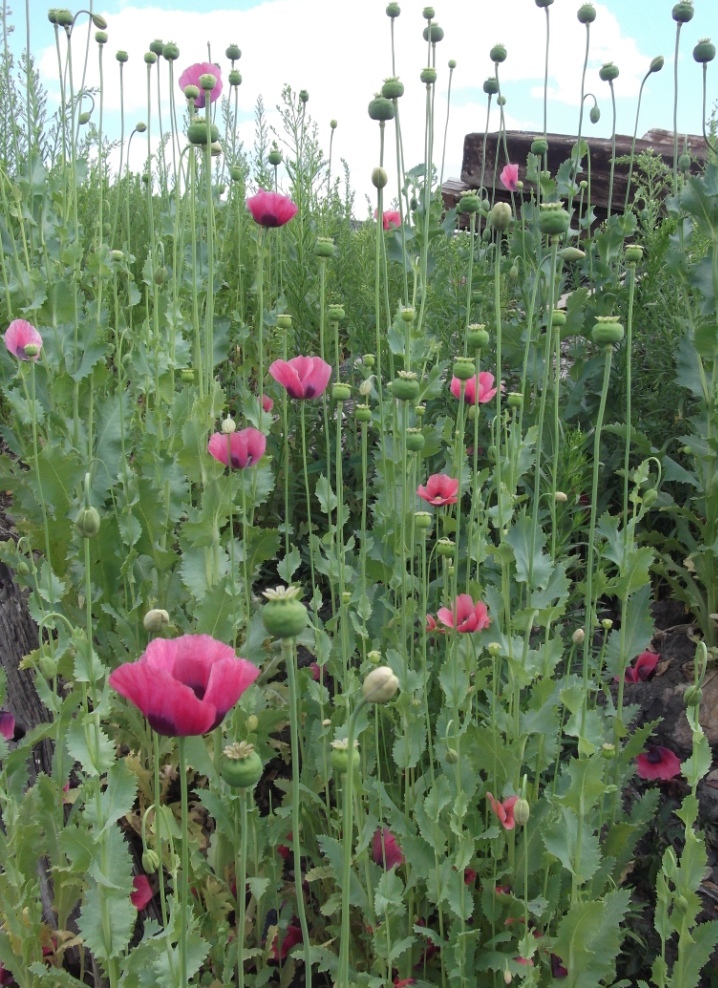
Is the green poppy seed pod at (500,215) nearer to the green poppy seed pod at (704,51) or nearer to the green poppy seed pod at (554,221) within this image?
the green poppy seed pod at (554,221)

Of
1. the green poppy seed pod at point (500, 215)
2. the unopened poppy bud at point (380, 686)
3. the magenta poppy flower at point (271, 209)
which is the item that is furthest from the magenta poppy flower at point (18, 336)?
the unopened poppy bud at point (380, 686)

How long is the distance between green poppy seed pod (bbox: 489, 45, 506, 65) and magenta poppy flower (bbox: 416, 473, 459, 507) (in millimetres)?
1313

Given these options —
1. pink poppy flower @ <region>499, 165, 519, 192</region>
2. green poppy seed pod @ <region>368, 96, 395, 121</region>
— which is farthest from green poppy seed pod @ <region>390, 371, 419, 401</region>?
pink poppy flower @ <region>499, 165, 519, 192</region>

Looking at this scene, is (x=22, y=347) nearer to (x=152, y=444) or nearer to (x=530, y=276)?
(x=152, y=444)

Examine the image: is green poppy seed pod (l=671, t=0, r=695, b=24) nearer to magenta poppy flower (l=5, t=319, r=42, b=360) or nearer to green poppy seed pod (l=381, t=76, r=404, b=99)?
green poppy seed pod (l=381, t=76, r=404, b=99)

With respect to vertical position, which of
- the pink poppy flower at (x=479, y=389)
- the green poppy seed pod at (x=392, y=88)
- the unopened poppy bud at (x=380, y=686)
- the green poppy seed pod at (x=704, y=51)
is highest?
the green poppy seed pod at (x=704, y=51)

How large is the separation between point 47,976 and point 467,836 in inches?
26.6

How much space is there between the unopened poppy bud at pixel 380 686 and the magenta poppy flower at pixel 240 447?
33.8 inches

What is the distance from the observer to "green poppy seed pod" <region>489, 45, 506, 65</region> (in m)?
2.37

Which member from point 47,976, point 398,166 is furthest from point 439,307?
point 47,976

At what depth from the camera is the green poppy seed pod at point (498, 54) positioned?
93.2 inches

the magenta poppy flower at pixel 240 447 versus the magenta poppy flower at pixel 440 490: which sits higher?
the magenta poppy flower at pixel 240 447

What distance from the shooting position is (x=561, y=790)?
1.62m

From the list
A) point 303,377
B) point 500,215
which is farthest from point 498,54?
point 303,377
